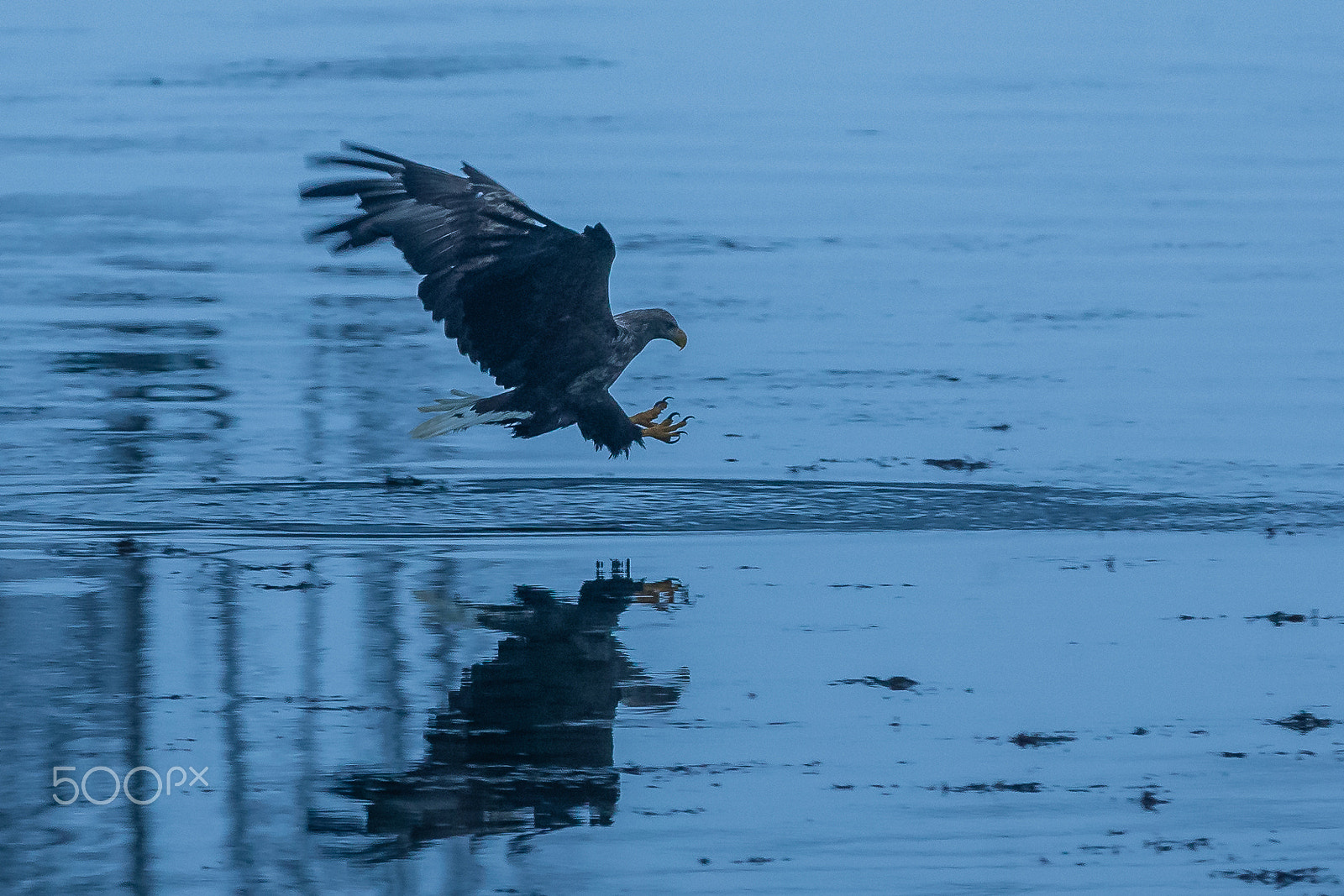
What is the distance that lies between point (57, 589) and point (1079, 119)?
14.0m

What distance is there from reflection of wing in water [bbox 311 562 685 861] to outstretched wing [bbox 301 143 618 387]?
1.19 m

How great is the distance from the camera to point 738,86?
21359 mm

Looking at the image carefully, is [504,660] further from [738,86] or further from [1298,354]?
[738,86]

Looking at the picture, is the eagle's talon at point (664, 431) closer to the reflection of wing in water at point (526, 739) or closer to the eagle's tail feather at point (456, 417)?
the eagle's tail feather at point (456, 417)

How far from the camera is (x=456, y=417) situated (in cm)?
842

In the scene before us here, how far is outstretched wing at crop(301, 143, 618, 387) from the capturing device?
7535 mm

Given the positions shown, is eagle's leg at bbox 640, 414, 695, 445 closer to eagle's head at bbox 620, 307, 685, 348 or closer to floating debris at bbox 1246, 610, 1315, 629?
eagle's head at bbox 620, 307, 685, 348

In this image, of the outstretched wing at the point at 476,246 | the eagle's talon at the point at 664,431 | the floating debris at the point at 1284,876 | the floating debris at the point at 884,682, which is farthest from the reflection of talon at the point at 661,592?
the floating debris at the point at 1284,876

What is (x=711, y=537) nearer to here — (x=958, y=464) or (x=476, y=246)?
(x=476, y=246)

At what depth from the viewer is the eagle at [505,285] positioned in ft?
24.8

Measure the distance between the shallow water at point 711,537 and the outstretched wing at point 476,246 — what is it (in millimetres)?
726

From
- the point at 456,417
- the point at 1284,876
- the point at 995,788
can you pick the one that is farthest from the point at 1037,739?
the point at 456,417

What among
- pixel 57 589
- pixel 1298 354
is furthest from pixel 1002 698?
pixel 1298 354

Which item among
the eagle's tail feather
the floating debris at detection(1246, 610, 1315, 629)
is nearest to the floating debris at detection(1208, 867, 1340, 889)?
the floating debris at detection(1246, 610, 1315, 629)
